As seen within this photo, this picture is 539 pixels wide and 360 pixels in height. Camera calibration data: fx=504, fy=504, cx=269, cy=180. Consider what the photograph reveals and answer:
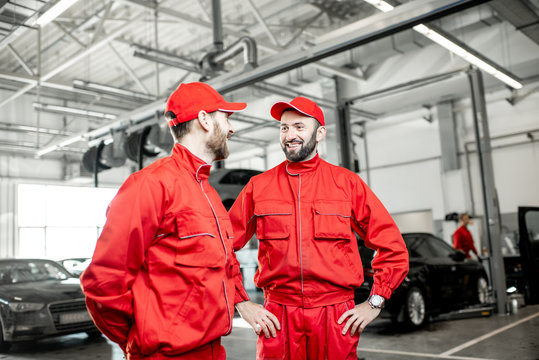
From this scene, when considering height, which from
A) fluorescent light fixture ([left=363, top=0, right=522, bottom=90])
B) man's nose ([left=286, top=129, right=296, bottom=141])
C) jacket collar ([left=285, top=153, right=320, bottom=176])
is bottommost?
jacket collar ([left=285, top=153, right=320, bottom=176])

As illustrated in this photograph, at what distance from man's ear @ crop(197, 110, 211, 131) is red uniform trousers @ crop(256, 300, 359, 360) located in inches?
34.1


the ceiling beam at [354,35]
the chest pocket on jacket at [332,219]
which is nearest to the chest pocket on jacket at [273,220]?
the chest pocket on jacket at [332,219]

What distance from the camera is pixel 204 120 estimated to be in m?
1.71

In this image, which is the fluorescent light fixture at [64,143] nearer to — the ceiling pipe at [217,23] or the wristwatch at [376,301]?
the ceiling pipe at [217,23]

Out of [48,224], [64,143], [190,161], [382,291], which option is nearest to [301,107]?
[190,161]

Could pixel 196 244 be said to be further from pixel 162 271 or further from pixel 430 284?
pixel 430 284

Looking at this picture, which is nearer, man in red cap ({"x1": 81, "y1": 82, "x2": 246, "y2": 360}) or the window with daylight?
man in red cap ({"x1": 81, "y1": 82, "x2": 246, "y2": 360})

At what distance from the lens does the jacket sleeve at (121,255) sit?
142 centimetres

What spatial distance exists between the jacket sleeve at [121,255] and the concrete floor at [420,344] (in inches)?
159

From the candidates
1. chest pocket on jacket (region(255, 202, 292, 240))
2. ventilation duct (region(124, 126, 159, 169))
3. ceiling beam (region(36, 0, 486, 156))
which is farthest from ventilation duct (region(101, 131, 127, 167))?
chest pocket on jacket (region(255, 202, 292, 240))

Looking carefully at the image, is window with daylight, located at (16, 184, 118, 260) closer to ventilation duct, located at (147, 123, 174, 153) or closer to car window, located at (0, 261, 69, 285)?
car window, located at (0, 261, 69, 285)

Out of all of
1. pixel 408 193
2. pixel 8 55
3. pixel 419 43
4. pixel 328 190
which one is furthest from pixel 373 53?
pixel 328 190

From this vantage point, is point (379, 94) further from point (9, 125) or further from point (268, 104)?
point (9, 125)

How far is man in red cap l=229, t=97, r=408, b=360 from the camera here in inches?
80.4
